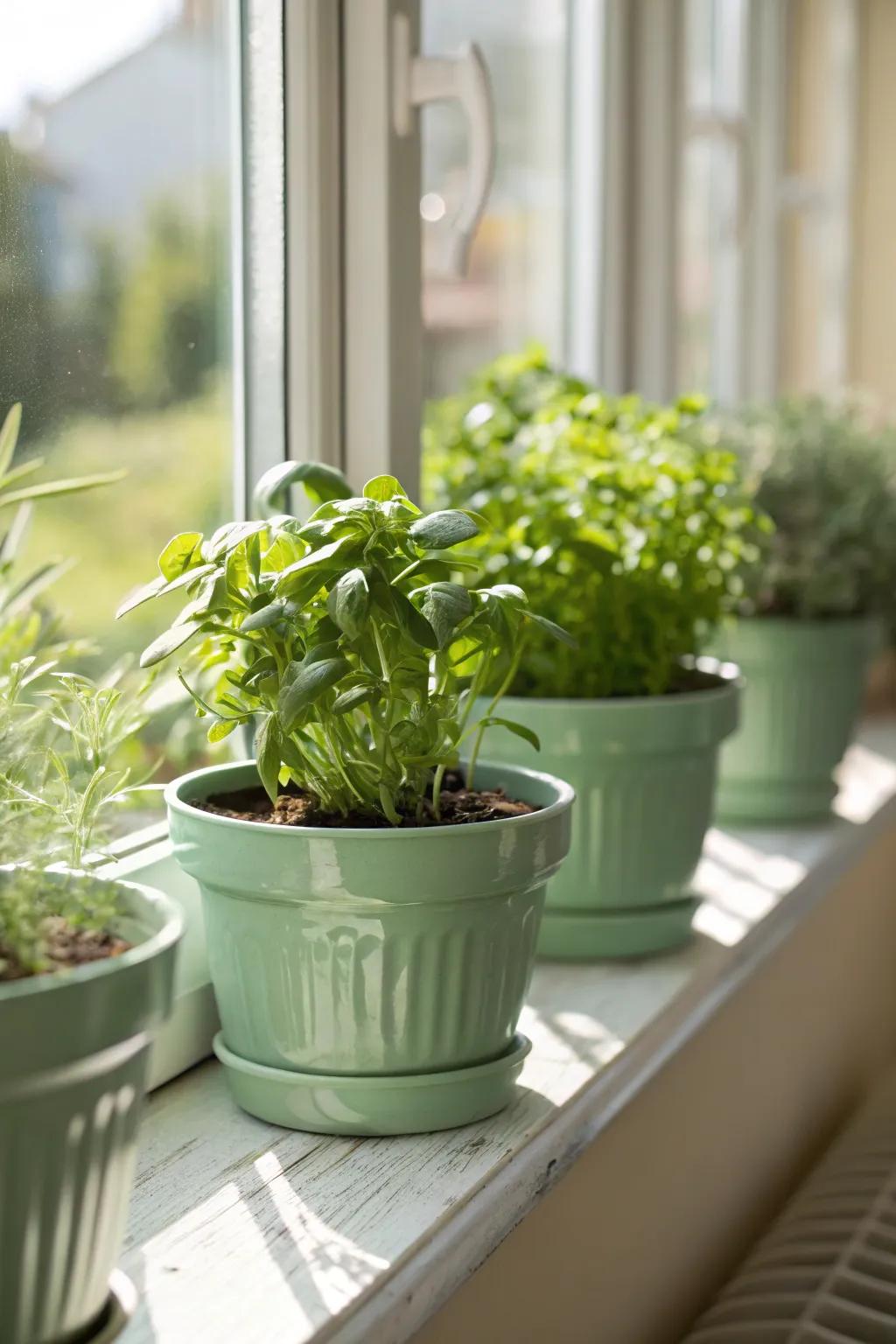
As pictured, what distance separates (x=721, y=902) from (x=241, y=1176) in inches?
24.0

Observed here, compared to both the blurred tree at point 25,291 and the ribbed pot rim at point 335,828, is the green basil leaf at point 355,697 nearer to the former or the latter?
the ribbed pot rim at point 335,828

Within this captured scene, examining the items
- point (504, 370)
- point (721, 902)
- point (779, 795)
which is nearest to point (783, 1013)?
point (721, 902)

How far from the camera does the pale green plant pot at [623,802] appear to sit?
1068 mm

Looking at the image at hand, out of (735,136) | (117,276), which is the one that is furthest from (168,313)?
(735,136)

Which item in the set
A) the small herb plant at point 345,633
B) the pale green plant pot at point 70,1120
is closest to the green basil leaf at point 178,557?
the small herb plant at point 345,633

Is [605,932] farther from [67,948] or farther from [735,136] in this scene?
[735,136]

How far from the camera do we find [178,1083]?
89 cm

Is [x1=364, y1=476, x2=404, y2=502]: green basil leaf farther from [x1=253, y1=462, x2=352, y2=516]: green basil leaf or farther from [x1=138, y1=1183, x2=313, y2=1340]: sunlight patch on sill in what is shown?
[x1=138, y1=1183, x2=313, y2=1340]: sunlight patch on sill

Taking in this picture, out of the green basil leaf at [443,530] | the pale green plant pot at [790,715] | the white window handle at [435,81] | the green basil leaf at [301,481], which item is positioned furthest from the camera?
the pale green plant pot at [790,715]

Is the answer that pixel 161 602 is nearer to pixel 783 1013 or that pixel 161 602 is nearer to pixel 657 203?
pixel 783 1013

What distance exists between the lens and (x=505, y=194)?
1577mm

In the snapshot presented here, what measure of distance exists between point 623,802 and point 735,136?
1.07 meters

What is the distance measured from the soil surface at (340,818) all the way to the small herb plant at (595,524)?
20 centimetres

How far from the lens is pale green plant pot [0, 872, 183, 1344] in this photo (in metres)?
0.53
